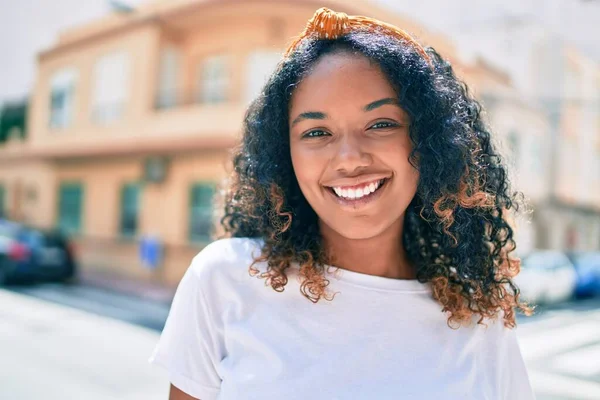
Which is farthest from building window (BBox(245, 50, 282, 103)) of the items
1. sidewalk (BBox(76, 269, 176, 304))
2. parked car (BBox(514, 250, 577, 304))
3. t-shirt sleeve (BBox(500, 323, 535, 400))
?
t-shirt sleeve (BBox(500, 323, 535, 400))

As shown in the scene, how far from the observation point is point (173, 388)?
4.31 feet

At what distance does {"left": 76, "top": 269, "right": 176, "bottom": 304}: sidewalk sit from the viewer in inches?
420

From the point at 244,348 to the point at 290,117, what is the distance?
0.63 m

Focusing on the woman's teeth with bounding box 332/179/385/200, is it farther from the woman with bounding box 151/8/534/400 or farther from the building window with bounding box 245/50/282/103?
the building window with bounding box 245/50/282/103

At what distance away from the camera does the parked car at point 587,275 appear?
13.2 meters

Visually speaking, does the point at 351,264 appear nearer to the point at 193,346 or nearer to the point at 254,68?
the point at 193,346

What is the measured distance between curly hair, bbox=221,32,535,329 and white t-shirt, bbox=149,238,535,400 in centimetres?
5

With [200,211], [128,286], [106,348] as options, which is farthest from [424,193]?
[128,286]

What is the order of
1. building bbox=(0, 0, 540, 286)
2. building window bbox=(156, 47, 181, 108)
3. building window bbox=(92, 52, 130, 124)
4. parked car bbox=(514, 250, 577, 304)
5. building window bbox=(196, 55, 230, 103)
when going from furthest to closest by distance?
building window bbox=(92, 52, 130, 124) < building window bbox=(156, 47, 181, 108) < building window bbox=(196, 55, 230, 103) < building bbox=(0, 0, 540, 286) < parked car bbox=(514, 250, 577, 304)

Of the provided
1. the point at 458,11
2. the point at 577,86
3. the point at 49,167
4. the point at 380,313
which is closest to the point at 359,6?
the point at 458,11

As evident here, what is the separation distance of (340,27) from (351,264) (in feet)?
2.13

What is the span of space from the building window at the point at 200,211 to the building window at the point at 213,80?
214cm

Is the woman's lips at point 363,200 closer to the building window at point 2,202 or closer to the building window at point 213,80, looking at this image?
the building window at point 213,80

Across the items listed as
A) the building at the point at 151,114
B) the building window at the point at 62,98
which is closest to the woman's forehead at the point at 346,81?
the building at the point at 151,114
